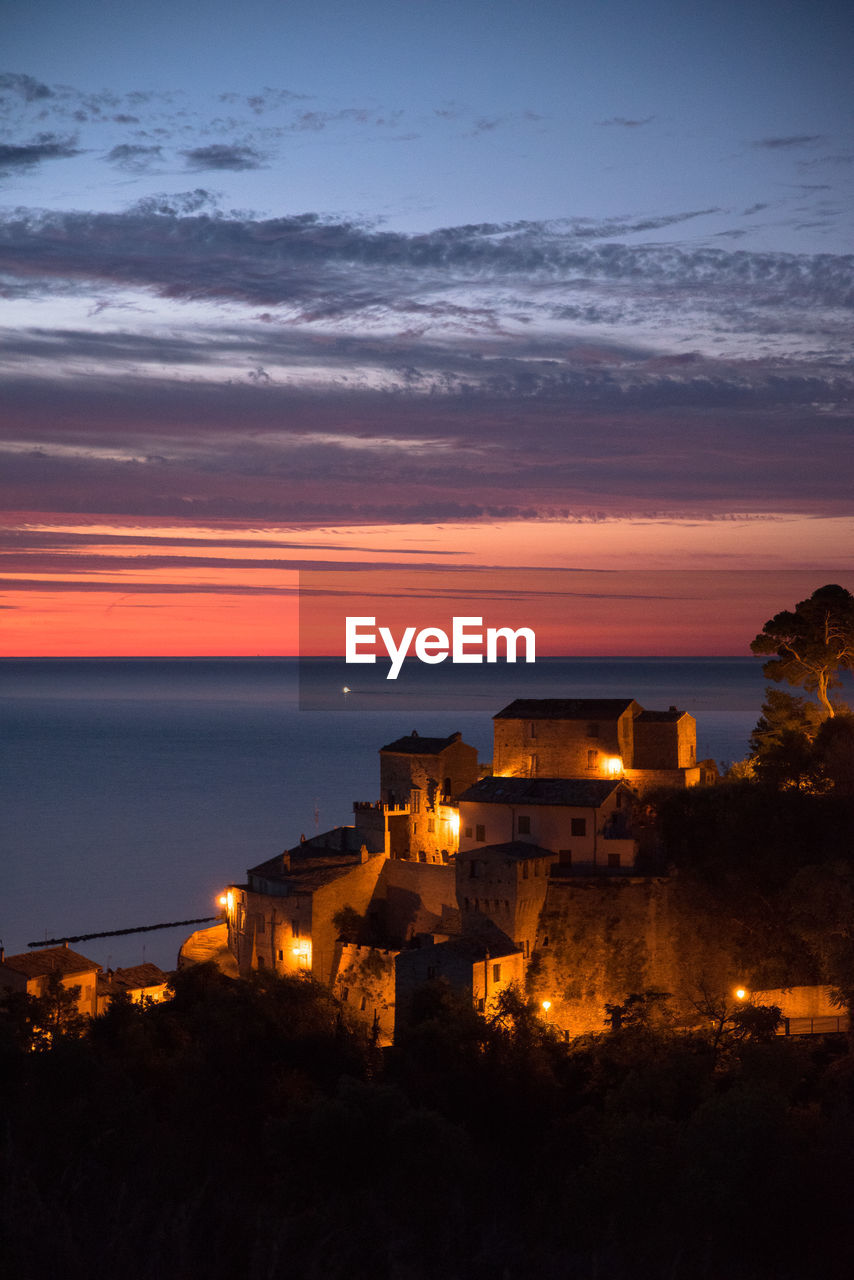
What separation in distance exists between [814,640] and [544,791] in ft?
34.2

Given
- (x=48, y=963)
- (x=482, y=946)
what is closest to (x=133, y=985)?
(x=48, y=963)

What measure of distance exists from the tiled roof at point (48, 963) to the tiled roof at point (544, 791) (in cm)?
1507

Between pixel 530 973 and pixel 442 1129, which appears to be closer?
pixel 442 1129

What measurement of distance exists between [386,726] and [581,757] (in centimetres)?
13215

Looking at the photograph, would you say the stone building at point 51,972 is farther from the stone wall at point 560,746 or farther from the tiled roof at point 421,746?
the stone wall at point 560,746

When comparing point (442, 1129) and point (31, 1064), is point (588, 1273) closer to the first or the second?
point (442, 1129)

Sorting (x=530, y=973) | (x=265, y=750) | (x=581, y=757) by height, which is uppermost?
(x=265, y=750)

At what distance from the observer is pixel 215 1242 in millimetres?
13891

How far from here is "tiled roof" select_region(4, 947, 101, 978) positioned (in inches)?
1645

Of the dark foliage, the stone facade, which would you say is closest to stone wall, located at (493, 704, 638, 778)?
the stone facade

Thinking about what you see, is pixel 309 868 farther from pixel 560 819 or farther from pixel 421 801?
pixel 560 819

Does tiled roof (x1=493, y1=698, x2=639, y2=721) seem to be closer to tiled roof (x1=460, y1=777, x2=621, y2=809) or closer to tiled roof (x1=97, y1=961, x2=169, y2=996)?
tiled roof (x1=460, y1=777, x2=621, y2=809)

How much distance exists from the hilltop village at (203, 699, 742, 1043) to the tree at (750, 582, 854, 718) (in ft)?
12.6

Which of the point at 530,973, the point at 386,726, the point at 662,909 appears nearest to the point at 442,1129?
the point at 530,973
